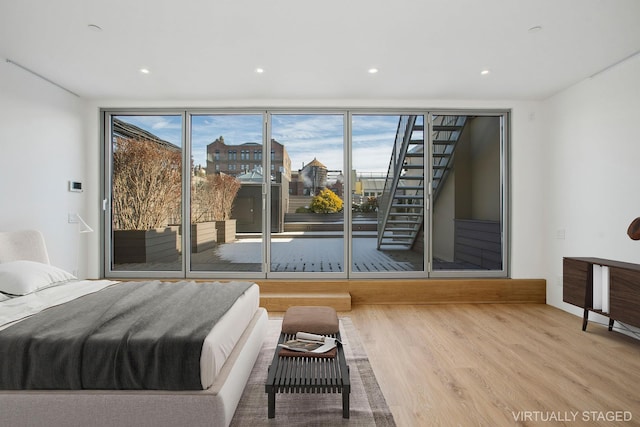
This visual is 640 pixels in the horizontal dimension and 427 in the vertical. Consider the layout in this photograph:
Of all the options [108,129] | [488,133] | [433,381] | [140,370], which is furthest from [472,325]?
[108,129]

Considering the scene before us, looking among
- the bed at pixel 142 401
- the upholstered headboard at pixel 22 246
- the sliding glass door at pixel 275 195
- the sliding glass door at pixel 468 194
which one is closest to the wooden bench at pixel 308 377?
the bed at pixel 142 401

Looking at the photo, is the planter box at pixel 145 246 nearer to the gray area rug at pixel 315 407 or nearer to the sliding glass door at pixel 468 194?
the gray area rug at pixel 315 407

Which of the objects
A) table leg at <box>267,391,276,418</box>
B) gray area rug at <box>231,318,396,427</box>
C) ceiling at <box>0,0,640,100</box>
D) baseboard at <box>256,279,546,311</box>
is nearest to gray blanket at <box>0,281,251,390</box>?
table leg at <box>267,391,276,418</box>

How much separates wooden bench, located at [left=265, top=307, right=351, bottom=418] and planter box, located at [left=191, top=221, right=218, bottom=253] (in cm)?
292

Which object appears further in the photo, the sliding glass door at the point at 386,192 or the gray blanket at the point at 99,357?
the sliding glass door at the point at 386,192

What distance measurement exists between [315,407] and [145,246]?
363 centimetres

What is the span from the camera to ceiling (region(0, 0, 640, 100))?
2.56m

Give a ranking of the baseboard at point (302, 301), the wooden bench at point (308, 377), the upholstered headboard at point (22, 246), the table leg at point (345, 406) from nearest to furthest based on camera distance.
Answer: the wooden bench at point (308, 377) < the table leg at point (345, 406) < the upholstered headboard at point (22, 246) < the baseboard at point (302, 301)

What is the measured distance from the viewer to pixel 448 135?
490cm

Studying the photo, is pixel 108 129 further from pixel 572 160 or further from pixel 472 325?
pixel 572 160

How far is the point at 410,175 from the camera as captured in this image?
4887mm

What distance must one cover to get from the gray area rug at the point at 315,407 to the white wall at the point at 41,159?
3.09 m

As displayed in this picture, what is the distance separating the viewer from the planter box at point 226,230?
475 cm

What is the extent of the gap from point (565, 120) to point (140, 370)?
498 cm
